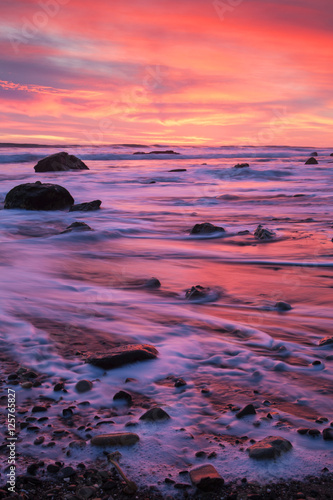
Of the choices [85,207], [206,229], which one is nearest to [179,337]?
[206,229]

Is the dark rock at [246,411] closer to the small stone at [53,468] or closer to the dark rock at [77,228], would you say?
the small stone at [53,468]

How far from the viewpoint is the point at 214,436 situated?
182 cm

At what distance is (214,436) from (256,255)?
11.7ft

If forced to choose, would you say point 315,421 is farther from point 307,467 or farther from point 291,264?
point 291,264

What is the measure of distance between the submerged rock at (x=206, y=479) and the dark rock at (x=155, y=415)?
1.16 feet

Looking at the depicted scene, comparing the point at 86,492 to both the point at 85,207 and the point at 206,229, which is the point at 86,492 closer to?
the point at 206,229

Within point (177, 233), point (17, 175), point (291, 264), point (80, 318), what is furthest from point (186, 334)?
point (17, 175)

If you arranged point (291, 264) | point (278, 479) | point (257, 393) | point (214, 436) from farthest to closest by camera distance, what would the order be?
1. point (291, 264)
2. point (257, 393)
3. point (214, 436)
4. point (278, 479)

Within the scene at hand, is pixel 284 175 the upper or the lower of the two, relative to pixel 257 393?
upper

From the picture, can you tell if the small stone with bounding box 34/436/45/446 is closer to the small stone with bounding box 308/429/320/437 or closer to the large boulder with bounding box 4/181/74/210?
the small stone with bounding box 308/429/320/437

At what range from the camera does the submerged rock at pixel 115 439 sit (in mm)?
1735

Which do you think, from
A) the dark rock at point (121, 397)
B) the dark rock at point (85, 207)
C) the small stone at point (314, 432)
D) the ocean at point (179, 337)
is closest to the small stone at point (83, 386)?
the ocean at point (179, 337)

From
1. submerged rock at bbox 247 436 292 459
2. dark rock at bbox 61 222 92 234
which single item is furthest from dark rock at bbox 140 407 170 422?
dark rock at bbox 61 222 92 234

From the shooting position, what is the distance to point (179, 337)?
289cm
